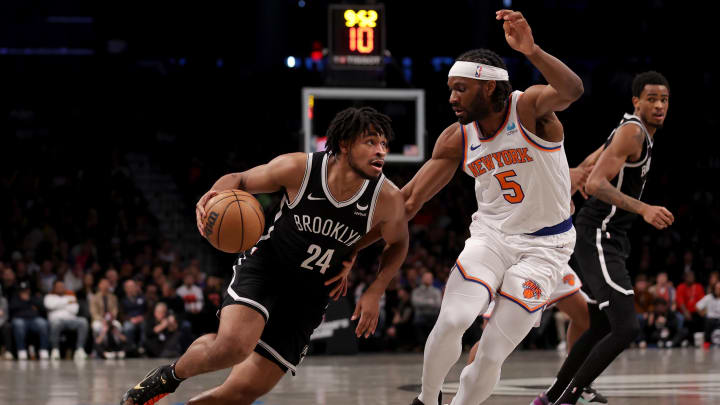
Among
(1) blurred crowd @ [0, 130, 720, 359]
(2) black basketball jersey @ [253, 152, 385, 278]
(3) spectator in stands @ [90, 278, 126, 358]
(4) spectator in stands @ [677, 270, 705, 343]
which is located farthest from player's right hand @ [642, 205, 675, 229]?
(4) spectator in stands @ [677, 270, 705, 343]

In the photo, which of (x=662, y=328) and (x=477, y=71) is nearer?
(x=477, y=71)

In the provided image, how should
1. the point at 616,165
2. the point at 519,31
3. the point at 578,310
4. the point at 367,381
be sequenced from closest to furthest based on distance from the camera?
the point at 519,31 < the point at 616,165 < the point at 578,310 < the point at 367,381

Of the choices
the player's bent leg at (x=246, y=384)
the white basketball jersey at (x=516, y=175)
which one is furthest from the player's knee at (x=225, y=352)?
the white basketball jersey at (x=516, y=175)

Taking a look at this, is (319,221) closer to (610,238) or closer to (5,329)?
(610,238)

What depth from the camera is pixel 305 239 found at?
520 centimetres

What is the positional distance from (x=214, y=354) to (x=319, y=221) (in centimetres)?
88

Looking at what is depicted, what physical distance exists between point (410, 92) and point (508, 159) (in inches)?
337

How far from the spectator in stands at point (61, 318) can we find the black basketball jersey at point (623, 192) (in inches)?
347

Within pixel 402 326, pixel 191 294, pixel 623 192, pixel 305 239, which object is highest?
pixel 623 192

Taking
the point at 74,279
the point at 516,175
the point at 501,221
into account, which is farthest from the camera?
the point at 74,279

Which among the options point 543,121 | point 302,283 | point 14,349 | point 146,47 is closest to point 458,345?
point 302,283

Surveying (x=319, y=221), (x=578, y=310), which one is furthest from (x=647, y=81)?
(x=319, y=221)

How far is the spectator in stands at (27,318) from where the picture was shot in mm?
13375

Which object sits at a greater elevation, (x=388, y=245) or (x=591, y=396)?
(x=388, y=245)
